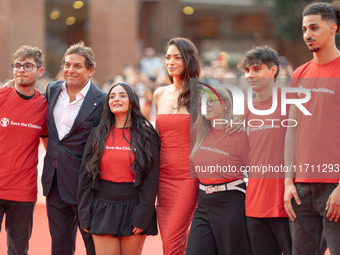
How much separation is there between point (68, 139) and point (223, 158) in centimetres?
157

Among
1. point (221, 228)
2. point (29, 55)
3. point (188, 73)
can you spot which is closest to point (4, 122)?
point (29, 55)

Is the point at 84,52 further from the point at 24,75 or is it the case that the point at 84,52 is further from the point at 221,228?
the point at 221,228

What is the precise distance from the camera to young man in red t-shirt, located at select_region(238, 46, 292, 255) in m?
5.00

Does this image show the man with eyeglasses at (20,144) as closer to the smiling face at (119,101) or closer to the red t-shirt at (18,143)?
the red t-shirt at (18,143)

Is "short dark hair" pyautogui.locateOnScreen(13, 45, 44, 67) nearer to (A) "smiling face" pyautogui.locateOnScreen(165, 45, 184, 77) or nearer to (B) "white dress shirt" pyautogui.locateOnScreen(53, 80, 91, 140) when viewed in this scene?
(B) "white dress shirt" pyautogui.locateOnScreen(53, 80, 91, 140)

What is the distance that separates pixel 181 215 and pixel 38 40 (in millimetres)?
18370

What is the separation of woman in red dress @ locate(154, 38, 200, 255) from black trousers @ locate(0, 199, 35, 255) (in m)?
1.37

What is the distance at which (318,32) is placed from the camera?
4633mm

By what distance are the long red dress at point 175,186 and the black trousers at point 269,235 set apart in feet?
2.65

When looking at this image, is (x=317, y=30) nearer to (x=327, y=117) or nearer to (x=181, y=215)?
(x=327, y=117)

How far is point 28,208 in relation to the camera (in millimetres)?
6039

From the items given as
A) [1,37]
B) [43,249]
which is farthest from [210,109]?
[1,37]

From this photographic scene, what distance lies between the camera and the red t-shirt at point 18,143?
19.4 feet

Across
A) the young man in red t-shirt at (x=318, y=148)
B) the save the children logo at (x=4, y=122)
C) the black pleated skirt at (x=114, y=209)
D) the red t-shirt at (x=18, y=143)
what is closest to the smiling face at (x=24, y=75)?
the red t-shirt at (x=18, y=143)
